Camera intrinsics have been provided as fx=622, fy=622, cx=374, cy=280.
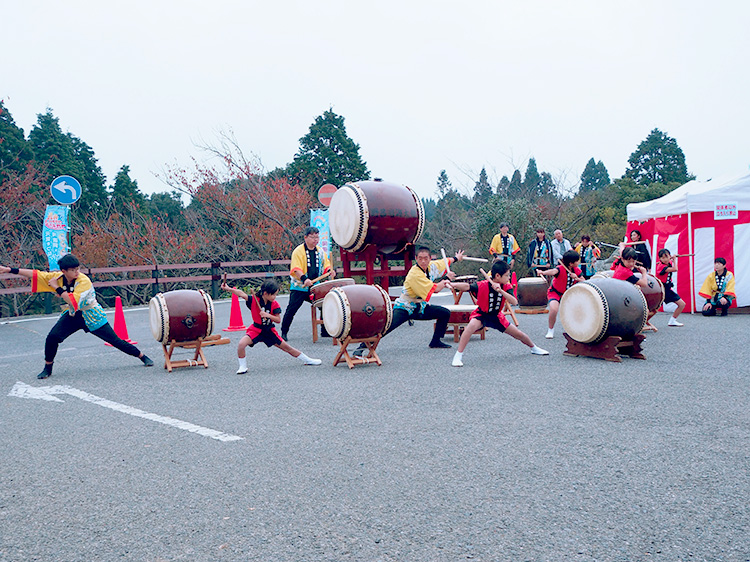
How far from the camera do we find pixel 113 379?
19.2ft

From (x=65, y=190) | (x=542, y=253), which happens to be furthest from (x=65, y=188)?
(x=542, y=253)

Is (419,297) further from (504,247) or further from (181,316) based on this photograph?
(504,247)

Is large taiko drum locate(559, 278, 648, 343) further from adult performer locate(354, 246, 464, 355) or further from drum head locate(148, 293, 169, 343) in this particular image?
drum head locate(148, 293, 169, 343)

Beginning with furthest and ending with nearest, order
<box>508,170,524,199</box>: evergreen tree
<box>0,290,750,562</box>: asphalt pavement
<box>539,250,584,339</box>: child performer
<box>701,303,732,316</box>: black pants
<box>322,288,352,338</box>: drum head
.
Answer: <box>508,170,524,199</box>: evergreen tree, <box>701,303,732,316</box>: black pants, <box>539,250,584,339</box>: child performer, <box>322,288,352,338</box>: drum head, <box>0,290,750,562</box>: asphalt pavement

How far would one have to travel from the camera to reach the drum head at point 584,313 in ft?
19.8

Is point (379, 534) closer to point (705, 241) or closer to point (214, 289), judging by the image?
point (705, 241)

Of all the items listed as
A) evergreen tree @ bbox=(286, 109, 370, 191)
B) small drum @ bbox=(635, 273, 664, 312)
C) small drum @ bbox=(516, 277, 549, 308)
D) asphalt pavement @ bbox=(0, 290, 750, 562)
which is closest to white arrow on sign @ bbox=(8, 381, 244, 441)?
asphalt pavement @ bbox=(0, 290, 750, 562)

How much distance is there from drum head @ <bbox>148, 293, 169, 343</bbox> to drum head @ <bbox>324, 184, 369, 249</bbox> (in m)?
2.55

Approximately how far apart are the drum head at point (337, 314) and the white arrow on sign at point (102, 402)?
2112mm

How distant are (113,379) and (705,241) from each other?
9239 millimetres

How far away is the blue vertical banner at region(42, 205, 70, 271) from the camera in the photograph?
11.5m

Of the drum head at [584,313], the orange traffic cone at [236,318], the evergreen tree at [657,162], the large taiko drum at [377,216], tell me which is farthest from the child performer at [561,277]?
the evergreen tree at [657,162]

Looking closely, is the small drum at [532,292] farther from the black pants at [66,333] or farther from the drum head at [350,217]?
the black pants at [66,333]

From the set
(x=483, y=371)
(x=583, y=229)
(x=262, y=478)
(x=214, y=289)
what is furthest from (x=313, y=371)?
(x=583, y=229)
